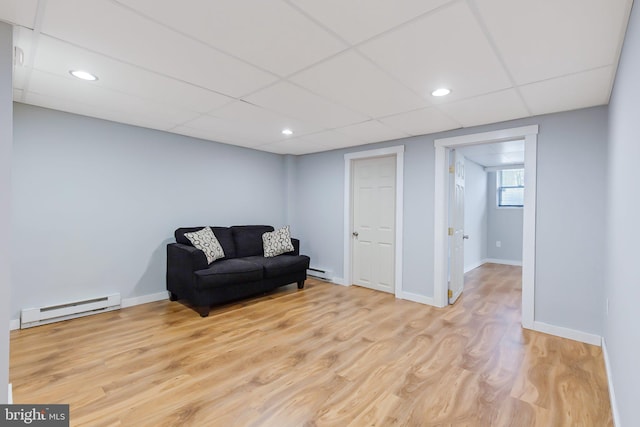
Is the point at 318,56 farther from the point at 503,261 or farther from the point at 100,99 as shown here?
the point at 503,261

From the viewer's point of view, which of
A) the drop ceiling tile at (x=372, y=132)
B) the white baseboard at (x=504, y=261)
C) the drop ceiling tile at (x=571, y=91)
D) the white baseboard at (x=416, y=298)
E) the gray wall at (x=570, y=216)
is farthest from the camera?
the white baseboard at (x=504, y=261)

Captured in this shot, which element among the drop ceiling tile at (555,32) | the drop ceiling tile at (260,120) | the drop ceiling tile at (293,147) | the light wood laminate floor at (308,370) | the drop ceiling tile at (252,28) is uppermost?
the drop ceiling tile at (293,147)

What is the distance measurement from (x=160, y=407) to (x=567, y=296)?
362 cm

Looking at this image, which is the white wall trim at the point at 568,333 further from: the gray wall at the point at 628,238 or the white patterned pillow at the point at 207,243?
the white patterned pillow at the point at 207,243

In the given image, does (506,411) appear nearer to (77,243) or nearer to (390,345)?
(390,345)

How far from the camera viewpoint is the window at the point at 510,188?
691 cm

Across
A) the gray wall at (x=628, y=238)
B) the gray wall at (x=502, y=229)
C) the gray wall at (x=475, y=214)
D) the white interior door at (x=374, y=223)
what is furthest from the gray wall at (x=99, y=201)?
the gray wall at (x=502, y=229)

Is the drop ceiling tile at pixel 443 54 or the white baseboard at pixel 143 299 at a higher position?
the drop ceiling tile at pixel 443 54

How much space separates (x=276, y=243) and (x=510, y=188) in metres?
5.77

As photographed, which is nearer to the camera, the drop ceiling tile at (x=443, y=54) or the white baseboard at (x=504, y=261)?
the drop ceiling tile at (x=443, y=54)

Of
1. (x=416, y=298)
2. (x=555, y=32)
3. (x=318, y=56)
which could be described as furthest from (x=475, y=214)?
(x=318, y=56)

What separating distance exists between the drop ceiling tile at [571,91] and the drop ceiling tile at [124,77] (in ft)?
8.62

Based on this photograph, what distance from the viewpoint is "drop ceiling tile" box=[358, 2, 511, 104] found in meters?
1.60

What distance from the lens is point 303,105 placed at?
2.87 metres
